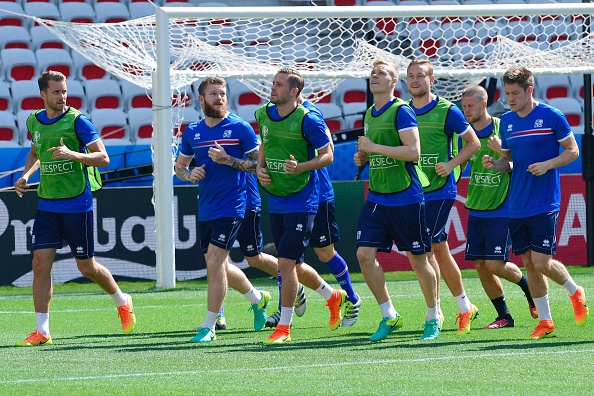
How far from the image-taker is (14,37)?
70.1 feet

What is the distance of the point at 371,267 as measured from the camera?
8.69 m

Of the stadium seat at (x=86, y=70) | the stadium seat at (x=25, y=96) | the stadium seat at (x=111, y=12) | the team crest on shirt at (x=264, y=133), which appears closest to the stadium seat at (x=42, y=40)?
the stadium seat at (x=86, y=70)

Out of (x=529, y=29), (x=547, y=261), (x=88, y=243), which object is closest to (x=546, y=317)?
(x=547, y=261)

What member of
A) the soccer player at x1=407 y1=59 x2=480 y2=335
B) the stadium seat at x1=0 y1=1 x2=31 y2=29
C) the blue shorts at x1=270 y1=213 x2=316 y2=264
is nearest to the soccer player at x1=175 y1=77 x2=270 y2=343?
the blue shorts at x1=270 y1=213 x2=316 y2=264

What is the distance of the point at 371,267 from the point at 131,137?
39.5 ft

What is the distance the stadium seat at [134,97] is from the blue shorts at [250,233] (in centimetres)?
1106

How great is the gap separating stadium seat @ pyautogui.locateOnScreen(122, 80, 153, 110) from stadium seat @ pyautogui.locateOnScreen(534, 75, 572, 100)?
755 cm

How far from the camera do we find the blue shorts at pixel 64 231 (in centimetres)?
921

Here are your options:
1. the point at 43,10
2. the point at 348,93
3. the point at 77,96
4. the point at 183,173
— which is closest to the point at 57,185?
the point at 183,173

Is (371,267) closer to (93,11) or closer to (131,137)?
(131,137)

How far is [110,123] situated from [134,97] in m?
0.97

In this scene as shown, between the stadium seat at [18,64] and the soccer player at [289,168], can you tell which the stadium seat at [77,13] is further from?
the soccer player at [289,168]

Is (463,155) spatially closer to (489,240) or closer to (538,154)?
(538,154)

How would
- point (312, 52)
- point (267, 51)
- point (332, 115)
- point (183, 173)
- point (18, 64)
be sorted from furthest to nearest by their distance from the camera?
1. point (18, 64)
2. point (332, 115)
3. point (267, 51)
4. point (312, 52)
5. point (183, 173)
